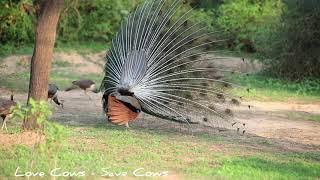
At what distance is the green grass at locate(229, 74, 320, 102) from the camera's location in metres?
16.3

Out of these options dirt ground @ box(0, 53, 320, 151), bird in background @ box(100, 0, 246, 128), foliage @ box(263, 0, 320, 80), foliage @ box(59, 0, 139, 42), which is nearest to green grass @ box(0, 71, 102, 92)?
dirt ground @ box(0, 53, 320, 151)

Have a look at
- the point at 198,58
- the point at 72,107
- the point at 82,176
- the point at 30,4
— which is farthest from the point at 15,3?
the point at 82,176

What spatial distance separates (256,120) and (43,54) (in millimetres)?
5035

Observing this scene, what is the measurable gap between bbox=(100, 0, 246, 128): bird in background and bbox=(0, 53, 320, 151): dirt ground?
15.0 inches

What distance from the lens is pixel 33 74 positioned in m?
8.53

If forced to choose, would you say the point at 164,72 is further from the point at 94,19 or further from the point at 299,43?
the point at 94,19

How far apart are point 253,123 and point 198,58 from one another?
2.24 metres

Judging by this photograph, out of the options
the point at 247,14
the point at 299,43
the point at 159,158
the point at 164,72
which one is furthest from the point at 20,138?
the point at 247,14

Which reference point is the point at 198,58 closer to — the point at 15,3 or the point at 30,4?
the point at 15,3

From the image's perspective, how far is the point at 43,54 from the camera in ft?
28.0

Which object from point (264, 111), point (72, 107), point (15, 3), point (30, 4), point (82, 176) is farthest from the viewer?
point (30, 4)

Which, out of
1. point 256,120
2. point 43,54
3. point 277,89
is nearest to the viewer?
point 43,54

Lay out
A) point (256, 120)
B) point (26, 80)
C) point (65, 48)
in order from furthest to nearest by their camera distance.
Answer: point (65, 48) → point (26, 80) → point (256, 120)

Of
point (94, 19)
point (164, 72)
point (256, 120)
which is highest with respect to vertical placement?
point (94, 19)
